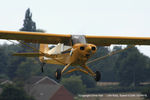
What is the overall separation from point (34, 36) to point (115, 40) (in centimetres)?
477

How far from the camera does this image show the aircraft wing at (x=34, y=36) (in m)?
18.7

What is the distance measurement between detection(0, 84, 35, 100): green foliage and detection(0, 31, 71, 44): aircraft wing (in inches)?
693

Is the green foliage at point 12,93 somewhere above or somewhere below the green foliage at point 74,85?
above

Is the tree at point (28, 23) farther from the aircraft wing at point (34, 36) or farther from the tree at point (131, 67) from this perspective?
the aircraft wing at point (34, 36)

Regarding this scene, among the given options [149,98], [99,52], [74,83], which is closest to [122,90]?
[74,83]

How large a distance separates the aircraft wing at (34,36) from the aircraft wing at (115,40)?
5.19 feet

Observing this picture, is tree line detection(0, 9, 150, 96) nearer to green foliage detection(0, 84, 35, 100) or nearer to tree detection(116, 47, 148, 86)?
tree detection(116, 47, 148, 86)

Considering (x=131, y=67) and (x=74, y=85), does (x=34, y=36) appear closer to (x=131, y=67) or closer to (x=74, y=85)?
(x=74, y=85)

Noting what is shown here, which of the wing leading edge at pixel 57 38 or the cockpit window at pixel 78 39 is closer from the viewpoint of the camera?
the cockpit window at pixel 78 39

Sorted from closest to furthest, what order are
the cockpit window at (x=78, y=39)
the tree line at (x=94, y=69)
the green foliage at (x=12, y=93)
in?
the cockpit window at (x=78, y=39), the green foliage at (x=12, y=93), the tree line at (x=94, y=69)

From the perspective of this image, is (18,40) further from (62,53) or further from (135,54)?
(135,54)

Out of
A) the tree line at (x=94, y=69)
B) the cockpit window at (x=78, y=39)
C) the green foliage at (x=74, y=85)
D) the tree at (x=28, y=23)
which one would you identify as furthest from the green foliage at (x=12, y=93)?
the tree at (x=28, y=23)

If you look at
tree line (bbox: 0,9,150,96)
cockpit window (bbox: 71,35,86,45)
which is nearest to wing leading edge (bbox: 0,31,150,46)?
cockpit window (bbox: 71,35,86,45)

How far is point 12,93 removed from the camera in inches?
1430
